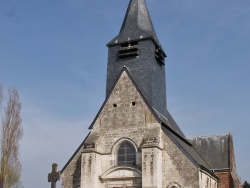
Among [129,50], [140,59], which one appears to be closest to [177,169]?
[140,59]

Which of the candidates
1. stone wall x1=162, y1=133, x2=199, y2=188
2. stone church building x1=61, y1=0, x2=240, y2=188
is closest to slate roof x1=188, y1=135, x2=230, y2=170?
stone church building x1=61, y1=0, x2=240, y2=188

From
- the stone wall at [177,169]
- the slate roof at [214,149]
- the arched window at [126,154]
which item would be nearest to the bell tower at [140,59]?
the arched window at [126,154]

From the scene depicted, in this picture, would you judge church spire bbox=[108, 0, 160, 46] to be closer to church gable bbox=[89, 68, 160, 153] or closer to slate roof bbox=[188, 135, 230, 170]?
church gable bbox=[89, 68, 160, 153]

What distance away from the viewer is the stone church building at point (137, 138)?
61.6 ft

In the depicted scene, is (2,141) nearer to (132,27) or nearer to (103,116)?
(103,116)

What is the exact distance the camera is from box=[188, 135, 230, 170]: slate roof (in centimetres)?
2381

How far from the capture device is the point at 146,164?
18422mm

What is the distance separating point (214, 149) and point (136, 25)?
8.74 meters

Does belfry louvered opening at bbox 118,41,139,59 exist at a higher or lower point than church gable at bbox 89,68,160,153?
higher

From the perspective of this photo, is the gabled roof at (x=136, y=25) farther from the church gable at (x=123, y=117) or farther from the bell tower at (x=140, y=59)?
the church gable at (x=123, y=117)

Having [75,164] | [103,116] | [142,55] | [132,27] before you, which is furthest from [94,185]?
[132,27]

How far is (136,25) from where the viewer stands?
23141mm

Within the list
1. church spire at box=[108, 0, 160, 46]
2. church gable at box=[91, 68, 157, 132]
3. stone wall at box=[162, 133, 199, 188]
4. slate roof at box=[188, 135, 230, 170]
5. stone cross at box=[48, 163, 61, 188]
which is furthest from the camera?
slate roof at box=[188, 135, 230, 170]

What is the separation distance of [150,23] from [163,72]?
3.02 m
